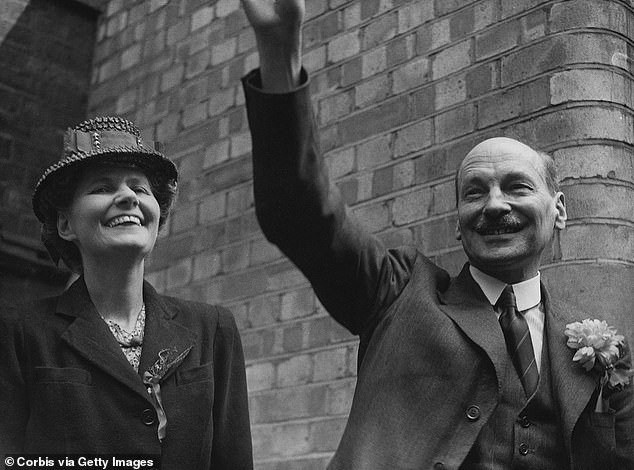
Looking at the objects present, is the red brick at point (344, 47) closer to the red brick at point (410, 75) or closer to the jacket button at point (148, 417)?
the red brick at point (410, 75)

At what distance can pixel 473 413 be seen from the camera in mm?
1879

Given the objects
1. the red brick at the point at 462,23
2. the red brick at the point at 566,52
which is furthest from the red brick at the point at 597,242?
the red brick at the point at 462,23

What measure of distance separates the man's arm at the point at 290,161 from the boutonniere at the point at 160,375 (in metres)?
0.63

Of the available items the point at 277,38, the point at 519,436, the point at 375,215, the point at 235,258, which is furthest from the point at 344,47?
the point at 277,38

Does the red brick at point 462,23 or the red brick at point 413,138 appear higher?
the red brick at point 462,23

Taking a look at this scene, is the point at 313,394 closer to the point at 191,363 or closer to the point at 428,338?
the point at 191,363

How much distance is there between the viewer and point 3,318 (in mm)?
2316

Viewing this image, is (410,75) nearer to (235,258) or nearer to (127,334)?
(235,258)

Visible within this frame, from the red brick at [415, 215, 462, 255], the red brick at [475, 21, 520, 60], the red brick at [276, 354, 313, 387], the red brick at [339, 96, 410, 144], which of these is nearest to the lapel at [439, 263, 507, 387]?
the red brick at [415, 215, 462, 255]

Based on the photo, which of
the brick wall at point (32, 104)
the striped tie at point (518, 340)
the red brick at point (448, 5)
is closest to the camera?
A: the striped tie at point (518, 340)

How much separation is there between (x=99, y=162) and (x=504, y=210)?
96 centimetres

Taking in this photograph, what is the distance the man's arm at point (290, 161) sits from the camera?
1.62m

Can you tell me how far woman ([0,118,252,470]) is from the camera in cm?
221

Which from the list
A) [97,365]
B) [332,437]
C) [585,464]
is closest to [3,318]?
[97,365]
